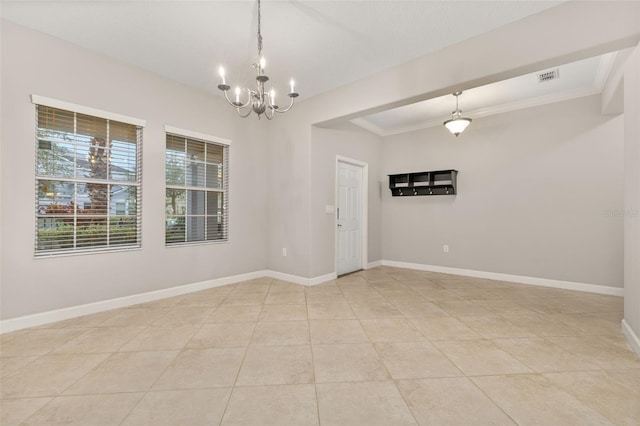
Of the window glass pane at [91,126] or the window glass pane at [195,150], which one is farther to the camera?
the window glass pane at [195,150]

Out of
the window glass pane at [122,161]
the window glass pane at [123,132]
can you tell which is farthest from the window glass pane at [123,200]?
the window glass pane at [123,132]

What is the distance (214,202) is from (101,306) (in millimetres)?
1789

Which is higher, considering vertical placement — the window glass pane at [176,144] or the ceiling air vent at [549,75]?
the ceiling air vent at [549,75]

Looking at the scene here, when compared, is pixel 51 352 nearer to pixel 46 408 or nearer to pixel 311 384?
pixel 46 408

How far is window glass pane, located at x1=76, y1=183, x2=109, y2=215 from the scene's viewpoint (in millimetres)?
2877

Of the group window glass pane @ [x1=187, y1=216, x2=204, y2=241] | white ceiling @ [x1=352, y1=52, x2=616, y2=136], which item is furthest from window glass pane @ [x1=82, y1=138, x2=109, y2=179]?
white ceiling @ [x1=352, y1=52, x2=616, y2=136]

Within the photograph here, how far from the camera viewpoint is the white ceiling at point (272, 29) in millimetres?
2287

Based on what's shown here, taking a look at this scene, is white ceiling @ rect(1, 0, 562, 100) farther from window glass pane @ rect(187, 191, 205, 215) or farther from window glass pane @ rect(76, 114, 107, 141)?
window glass pane @ rect(187, 191, 205, 215)

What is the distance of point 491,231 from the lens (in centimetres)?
451

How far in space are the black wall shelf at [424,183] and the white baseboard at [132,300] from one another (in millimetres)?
2210

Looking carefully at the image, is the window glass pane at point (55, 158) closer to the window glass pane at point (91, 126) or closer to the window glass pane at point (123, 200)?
the window glass pane at point (91, 126)

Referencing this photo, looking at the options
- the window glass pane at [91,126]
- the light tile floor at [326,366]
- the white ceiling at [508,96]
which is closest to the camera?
the light tile floor at [326,366]

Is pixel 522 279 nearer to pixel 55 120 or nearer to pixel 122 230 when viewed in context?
pixel 122 230

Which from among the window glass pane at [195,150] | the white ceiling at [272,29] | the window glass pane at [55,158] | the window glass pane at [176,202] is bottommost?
the window glass pane at [176,202]
